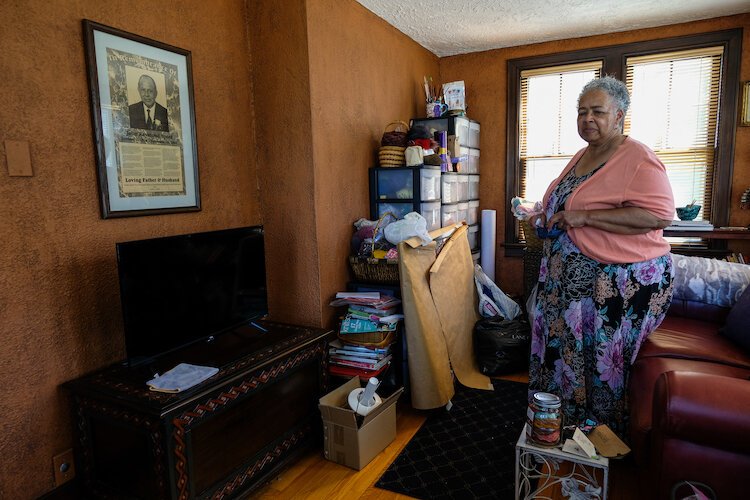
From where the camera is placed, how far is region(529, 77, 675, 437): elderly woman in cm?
194

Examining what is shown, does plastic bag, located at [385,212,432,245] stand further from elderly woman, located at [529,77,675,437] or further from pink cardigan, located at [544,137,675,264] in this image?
pink cardigan, located at [544,137,675,264]

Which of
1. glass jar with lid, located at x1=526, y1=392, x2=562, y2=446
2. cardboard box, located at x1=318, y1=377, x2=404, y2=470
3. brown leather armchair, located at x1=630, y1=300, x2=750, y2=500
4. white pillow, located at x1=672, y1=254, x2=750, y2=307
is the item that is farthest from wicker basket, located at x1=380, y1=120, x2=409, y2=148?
brown leather armchair, located at x1=630, y1=300, x2=750, y2=500

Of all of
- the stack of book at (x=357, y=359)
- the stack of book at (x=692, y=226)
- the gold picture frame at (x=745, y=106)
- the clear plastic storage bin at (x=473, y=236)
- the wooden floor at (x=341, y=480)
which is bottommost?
the wooden floor at (x=341, y=480)

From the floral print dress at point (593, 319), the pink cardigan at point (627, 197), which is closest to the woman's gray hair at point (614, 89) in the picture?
the pink cardigan at point (627, 197)

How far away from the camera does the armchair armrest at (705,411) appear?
1231mm

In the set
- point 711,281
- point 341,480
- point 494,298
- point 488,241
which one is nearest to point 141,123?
point 341,480

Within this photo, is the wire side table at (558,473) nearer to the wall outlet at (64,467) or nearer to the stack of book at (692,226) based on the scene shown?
the wall outlet at (64,467)

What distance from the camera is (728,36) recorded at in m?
3.39

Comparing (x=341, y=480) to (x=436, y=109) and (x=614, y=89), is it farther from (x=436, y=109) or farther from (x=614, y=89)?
(x=436, y=109)

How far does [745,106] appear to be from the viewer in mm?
3363

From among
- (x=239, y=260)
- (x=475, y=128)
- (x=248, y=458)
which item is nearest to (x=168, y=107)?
(x=239, y=260)

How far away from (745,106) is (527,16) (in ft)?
5.54

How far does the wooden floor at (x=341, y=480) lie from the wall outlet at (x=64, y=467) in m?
0.69

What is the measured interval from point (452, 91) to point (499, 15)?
2.04 feet
